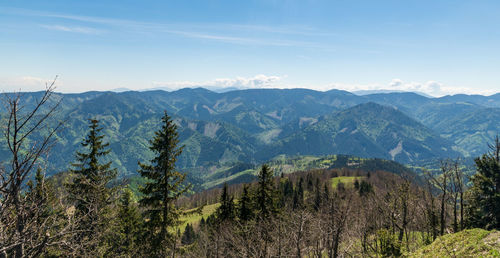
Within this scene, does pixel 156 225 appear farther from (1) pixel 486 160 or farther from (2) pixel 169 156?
(1) pixel 486 160

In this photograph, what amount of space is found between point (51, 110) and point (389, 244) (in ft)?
112

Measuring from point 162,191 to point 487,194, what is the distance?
38.4 metres

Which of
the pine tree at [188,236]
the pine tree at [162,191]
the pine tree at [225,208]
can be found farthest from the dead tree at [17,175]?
the pine tree at [188,236]

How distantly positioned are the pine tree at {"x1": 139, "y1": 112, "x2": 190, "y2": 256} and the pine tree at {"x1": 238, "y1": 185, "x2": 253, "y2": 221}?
55.8 feet

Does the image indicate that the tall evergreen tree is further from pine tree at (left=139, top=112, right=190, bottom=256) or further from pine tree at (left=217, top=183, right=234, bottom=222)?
pine tree at (left=139, top=112, right=190, bottom=256)

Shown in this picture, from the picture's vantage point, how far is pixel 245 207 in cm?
4266

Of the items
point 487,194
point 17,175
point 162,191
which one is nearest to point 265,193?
point 162,191

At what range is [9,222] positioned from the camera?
947 cm

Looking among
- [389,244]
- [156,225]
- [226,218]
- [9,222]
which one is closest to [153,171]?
[156,225]

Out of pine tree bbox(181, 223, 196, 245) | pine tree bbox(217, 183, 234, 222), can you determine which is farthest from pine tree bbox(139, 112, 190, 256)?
pine tree bbox(181, 223, 196, 245)

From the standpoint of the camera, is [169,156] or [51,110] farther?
[169,156]

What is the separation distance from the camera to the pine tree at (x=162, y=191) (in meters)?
26.1

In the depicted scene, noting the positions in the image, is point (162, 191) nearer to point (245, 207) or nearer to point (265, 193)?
point (265, 193)

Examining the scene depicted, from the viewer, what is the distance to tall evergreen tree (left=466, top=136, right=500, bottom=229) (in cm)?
3162
